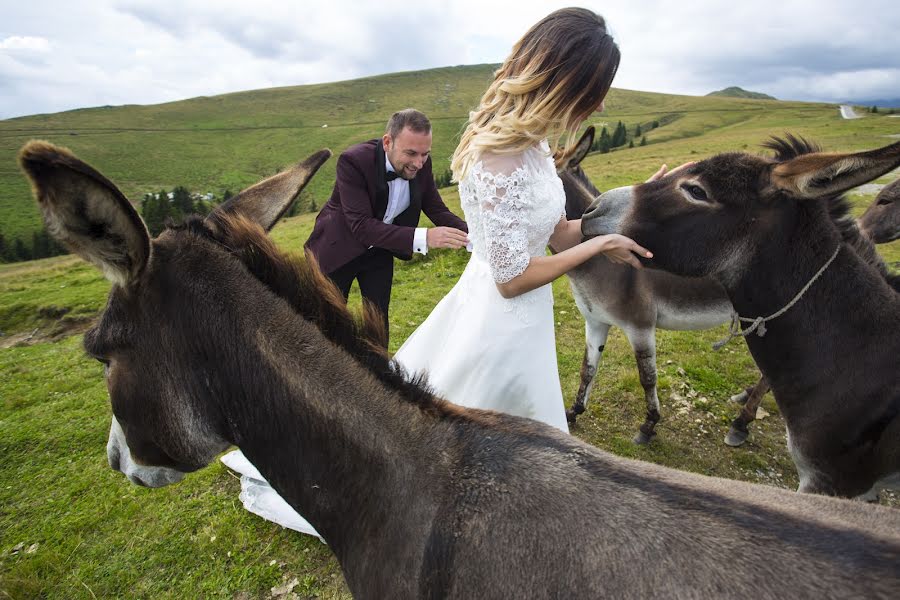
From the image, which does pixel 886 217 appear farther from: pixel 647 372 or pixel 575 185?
pixel 575 185

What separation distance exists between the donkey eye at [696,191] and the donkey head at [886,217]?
15.3ft

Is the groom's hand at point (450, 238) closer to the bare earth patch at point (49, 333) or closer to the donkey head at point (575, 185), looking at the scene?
the donkey head at point (575, 185)

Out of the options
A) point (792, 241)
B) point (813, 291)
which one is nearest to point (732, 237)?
point (792, 241)

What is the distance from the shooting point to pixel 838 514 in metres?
1.64

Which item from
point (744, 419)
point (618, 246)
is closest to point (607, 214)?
point (618, 246)

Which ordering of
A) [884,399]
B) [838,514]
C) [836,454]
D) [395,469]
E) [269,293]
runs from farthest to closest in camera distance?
[836,454], [884,399], [269,293], [395,469], [838,514]

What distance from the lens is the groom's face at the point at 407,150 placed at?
13.3 feet

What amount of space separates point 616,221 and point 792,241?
1059mm

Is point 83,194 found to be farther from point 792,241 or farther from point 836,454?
point 836,454

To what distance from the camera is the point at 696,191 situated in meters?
2.99

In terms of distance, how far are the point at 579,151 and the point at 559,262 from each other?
318 cm

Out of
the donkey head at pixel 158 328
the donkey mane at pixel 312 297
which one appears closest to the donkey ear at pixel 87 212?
the donkey head at pixel 158 328

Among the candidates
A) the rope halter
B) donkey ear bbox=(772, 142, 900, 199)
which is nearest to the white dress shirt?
the rope halter

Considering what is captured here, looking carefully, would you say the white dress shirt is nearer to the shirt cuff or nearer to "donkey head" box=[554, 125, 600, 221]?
the shirt cuff
